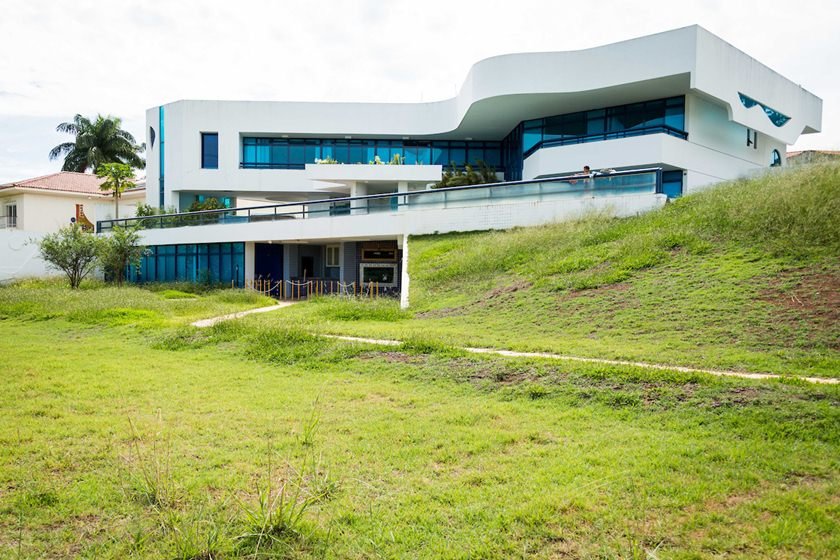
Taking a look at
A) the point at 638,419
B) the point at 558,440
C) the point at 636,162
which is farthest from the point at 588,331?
the point at 636,162

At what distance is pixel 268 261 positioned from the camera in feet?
111

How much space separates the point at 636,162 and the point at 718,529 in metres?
25.9

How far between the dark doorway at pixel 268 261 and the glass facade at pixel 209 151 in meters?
10.8

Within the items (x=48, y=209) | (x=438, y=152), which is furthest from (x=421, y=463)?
(x=48, y=209)

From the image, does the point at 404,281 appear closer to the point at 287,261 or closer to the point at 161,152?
the point at 287,261

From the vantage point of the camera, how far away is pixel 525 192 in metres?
23.3

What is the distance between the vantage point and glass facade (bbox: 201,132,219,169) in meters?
41.4

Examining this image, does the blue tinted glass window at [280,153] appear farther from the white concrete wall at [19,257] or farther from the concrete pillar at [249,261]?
the white concrete wall at [19,257]

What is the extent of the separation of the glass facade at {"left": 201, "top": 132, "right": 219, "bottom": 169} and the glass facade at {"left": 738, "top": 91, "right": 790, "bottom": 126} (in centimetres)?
3166

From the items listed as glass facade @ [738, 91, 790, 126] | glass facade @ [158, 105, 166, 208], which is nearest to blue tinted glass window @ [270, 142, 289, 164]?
glass facade @ [158, 105, 166, 208]

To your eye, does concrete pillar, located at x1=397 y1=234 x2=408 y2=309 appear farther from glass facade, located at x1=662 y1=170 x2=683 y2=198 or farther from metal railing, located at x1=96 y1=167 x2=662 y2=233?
glass facade, located at x1=662 y1=170 x2=683 y2=198

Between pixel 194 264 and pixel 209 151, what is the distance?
37.0 ft

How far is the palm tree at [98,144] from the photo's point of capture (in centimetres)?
5631

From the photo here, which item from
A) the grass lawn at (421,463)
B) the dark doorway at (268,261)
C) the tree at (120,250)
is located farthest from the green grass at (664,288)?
the tree at (120,250)
